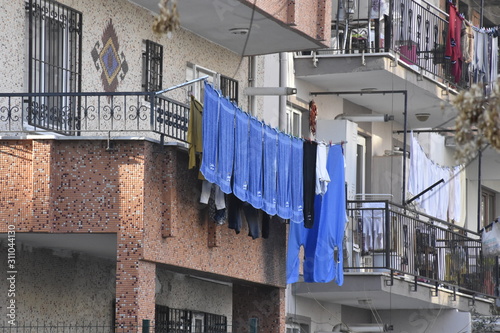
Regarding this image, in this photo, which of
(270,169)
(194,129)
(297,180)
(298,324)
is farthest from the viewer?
(298,324)

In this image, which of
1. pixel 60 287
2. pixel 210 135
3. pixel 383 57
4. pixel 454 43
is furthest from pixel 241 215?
pixel 454 43

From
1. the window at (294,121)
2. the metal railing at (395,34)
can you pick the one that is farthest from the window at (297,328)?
the metal railing at (395,34)

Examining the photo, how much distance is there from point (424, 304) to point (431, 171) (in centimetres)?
246

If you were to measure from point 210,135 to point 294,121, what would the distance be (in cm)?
783

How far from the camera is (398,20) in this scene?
25531mm

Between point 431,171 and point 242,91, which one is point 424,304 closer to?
point 431,171

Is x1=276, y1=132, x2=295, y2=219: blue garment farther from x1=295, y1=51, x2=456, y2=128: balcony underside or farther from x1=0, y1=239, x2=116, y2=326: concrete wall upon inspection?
x1=295, y1=51, x2=456, y2=128: balcony underside

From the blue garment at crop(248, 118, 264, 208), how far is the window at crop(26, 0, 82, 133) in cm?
235

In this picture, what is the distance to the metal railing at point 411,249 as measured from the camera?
945 inches

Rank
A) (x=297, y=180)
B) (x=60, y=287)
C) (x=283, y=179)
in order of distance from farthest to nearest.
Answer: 1. (x=297, y=180)
2. (x=283, y=179)
3. (x=60, y=287)

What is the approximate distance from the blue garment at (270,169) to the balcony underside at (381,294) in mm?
4550

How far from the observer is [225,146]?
1792 cm

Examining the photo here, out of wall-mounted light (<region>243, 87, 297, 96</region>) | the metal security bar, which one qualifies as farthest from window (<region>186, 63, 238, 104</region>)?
wall-mounted light (<region>243, 87, 297, 96</region>)

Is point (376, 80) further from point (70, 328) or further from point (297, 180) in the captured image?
point (70, 328)
